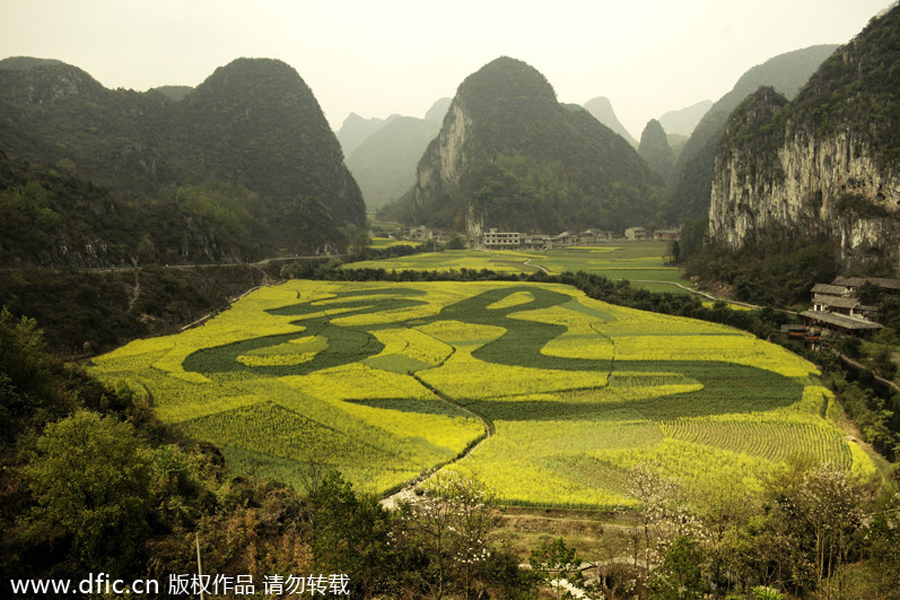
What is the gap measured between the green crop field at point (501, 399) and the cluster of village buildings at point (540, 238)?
82005mm

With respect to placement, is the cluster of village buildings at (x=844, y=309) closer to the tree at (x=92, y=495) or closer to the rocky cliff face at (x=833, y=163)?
the rocky cliff face at (x=833, y=163)

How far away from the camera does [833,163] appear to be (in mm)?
58156

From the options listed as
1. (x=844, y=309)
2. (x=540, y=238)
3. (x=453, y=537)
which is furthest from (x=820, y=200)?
(x=540, y=238)

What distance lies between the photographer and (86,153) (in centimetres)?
9250

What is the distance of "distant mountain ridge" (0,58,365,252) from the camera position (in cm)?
9344

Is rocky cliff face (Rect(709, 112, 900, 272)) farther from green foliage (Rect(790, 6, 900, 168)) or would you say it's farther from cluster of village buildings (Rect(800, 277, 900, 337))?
cluster of village buildings (Rect(800, 277, 900, 337))

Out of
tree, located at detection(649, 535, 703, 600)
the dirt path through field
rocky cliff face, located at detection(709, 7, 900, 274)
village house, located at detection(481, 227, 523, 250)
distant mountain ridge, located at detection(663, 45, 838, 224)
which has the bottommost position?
the dirt path through field

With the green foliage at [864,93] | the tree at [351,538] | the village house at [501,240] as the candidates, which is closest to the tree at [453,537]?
the tree at [351,538]

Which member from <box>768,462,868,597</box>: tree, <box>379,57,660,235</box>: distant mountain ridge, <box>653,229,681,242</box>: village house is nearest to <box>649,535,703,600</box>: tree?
<box>768,462,868,597</box>: tree

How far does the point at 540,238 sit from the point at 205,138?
302 ft

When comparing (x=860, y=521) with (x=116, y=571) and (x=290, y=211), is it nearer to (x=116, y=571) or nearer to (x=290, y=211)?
(x=116, y=571)

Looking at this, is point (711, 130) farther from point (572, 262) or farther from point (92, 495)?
point (92, 495)

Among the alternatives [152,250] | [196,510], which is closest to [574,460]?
[196,510]

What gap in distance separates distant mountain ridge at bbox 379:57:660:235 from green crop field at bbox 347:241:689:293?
24.0 meters
